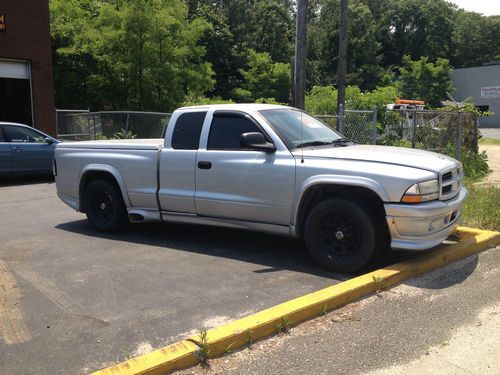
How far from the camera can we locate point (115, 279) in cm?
554

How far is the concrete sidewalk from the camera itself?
377 cm

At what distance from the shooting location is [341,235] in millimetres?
5621

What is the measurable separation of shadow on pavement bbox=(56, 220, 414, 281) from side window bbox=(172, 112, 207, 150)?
130cm

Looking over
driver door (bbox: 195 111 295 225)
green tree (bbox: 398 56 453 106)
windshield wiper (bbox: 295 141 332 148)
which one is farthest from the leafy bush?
green tree (bbox: 398 56 453 106)

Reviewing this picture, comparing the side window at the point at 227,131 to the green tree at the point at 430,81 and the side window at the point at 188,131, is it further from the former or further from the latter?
the green tree at the point at 430,81

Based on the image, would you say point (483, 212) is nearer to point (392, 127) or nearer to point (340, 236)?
point (340, 236)

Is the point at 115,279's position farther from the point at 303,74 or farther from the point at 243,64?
the point at 243,64

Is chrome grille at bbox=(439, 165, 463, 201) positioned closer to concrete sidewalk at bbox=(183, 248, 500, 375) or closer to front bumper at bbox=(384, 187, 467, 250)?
front bumper at bbox=(384, 187, 467, 250)

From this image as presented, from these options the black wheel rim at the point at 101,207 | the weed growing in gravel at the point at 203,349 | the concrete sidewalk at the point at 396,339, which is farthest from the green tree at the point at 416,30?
the weed growing in gravel at the point at 203,349

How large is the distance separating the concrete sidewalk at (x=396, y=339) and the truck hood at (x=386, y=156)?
4.08 ft

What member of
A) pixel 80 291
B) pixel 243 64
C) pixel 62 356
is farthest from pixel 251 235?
pixel 243 64

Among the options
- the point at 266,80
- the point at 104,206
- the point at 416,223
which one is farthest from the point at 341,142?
the point at 266,80

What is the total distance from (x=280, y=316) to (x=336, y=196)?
1852 mm

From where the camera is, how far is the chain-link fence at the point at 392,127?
43.0 feet
